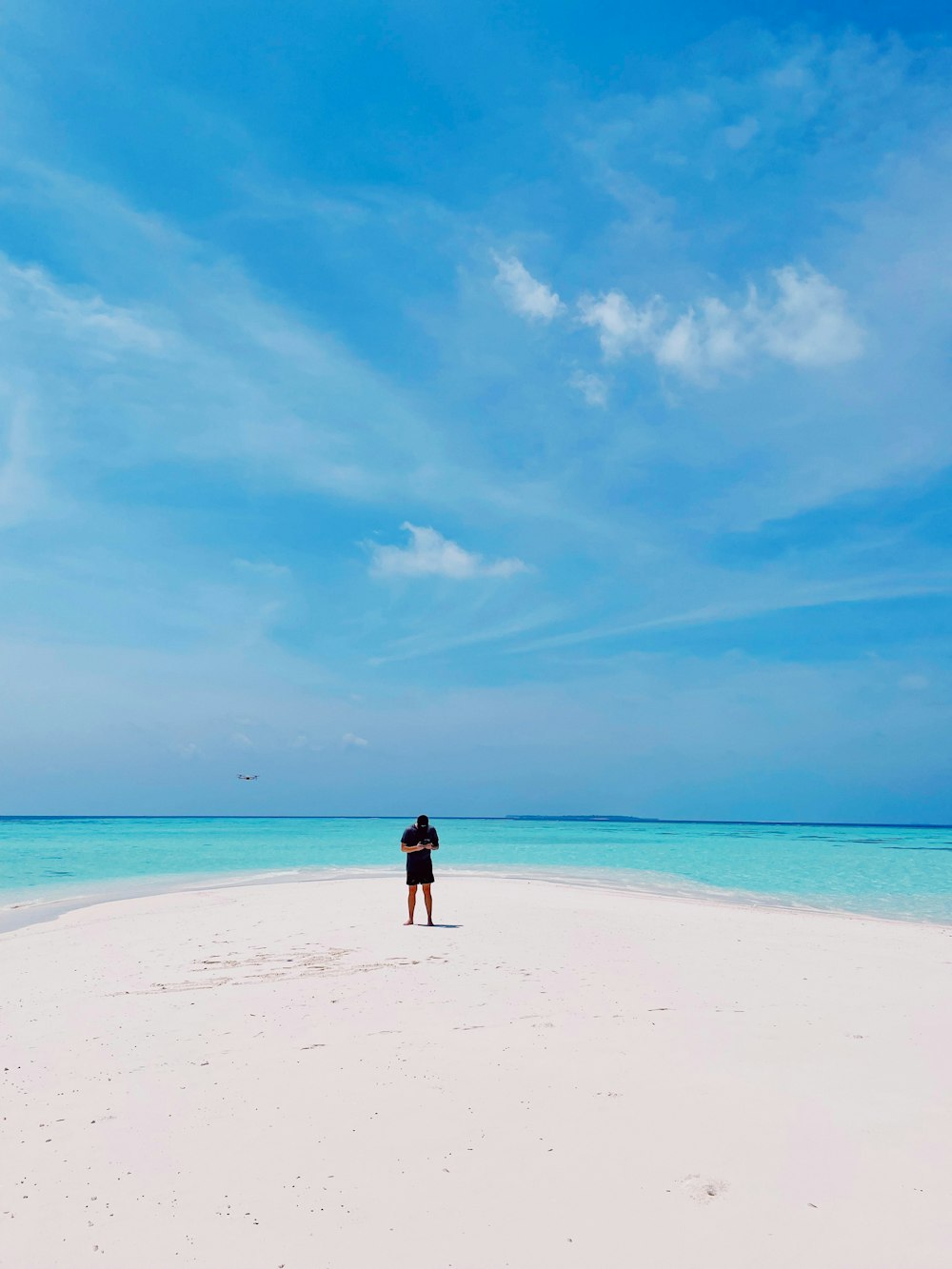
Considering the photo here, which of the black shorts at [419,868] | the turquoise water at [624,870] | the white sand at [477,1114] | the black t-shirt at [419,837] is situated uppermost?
the black t-shirt at [419,837]

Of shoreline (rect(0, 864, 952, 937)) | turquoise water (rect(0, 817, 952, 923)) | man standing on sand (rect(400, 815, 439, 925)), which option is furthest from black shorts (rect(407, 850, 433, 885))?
turquoise water (rect(0, 817, 952, 923))

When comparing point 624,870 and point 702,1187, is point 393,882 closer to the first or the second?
point 624,870

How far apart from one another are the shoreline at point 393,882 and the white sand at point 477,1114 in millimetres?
10306

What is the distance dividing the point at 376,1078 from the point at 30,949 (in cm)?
1107

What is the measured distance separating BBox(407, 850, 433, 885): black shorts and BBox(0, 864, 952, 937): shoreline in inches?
377

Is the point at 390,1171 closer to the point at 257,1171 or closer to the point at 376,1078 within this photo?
the point at 257,1171

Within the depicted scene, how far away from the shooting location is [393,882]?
88.7ft

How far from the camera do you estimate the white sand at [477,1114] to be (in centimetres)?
459

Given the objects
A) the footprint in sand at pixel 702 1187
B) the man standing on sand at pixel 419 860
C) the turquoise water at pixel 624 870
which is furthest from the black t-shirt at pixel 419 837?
the turquoise water at pixel 624 870

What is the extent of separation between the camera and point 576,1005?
368 inches

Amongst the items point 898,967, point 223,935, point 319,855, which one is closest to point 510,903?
point 223,935

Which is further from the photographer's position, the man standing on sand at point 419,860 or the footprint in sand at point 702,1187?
the man standing on sand at point 419,860

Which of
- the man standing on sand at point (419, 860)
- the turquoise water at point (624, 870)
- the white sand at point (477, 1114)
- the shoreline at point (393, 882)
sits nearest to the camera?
the white sand at point (477, 1114)

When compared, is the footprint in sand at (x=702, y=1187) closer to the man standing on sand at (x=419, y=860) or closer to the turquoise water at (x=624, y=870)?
the man standing on sand at (x=419, y=860)
